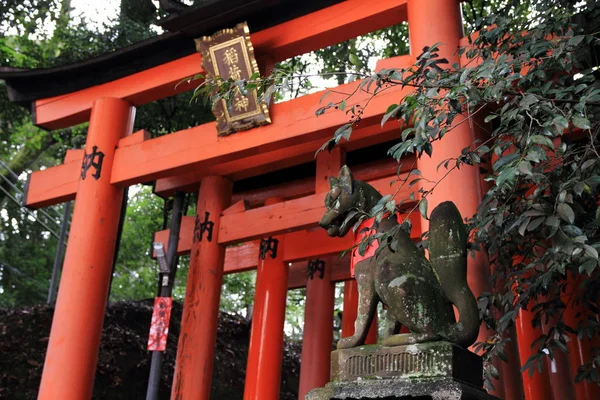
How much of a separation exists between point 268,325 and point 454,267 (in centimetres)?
598

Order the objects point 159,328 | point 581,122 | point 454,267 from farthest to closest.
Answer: point 159,328, point 454,267, point 581,122

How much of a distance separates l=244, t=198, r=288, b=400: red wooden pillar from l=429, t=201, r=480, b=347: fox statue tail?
589 cm

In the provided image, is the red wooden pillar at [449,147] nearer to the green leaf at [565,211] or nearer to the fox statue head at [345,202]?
the fox statue head at [345,202]

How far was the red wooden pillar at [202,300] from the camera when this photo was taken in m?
7.33

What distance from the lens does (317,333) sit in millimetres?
9484

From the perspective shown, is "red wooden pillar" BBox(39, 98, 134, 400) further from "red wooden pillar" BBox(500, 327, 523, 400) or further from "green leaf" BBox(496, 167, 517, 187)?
"green leaf" BBox(496, 167, 517, 187)

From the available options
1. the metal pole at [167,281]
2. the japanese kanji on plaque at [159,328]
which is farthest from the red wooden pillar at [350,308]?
the japanese kanji on plaque at [159,328]

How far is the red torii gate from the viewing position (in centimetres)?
524

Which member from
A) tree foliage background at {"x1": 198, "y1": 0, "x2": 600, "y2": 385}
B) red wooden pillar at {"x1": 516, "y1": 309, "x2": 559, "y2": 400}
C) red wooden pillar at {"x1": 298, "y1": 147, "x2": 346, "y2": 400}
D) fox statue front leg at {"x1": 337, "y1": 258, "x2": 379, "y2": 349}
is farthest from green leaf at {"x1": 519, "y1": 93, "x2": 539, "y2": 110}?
red wooden pillar at {"x1": 298, "y1": 147, "x2": 346, "y2": 400}

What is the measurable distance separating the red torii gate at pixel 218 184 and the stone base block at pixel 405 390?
5.32ft

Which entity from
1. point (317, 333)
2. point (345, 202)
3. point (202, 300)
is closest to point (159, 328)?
point (202, 300)

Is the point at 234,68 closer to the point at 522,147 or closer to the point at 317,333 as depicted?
the point at 522,147

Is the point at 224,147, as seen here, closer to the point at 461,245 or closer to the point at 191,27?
the point at 191,27

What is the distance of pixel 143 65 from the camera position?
7105 millimetres
